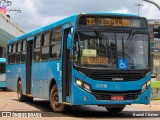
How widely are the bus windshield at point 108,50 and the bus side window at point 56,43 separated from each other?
1555 millimetres

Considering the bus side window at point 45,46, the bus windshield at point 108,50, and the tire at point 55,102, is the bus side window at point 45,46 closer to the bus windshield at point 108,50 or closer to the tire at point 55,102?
the tire at point 55,102

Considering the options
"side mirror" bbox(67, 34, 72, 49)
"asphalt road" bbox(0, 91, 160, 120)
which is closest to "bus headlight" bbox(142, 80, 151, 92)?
"asphalt road" bbox(0, 91, 160, 120)

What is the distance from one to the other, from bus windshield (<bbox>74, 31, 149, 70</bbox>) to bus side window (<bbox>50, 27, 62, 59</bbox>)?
61.2 inches

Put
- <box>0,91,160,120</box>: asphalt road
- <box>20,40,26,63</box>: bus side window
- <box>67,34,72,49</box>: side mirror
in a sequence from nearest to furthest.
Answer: <box>67,34,72,49</box>: side mirror → <box>0,91,160,120</box>: asphalt road → <box>20,40,26,63</box>: bus side window

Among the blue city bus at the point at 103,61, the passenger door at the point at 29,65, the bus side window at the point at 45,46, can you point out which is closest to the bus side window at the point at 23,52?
the passenger door at the point at 29,65

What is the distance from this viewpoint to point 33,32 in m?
18.9

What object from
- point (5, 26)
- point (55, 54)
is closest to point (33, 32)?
point (55, 54)

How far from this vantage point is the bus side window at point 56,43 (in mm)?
14902

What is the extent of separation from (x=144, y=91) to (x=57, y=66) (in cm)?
299

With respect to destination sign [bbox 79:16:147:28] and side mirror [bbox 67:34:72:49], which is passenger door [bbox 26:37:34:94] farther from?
destination sign [bbox 79:16:147:28]

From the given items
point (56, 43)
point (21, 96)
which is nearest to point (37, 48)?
point (56, 43)

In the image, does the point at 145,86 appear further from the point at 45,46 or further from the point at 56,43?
the point at 45,46

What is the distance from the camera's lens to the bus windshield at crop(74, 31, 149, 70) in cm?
1331

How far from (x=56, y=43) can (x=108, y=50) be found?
2.41 metres
